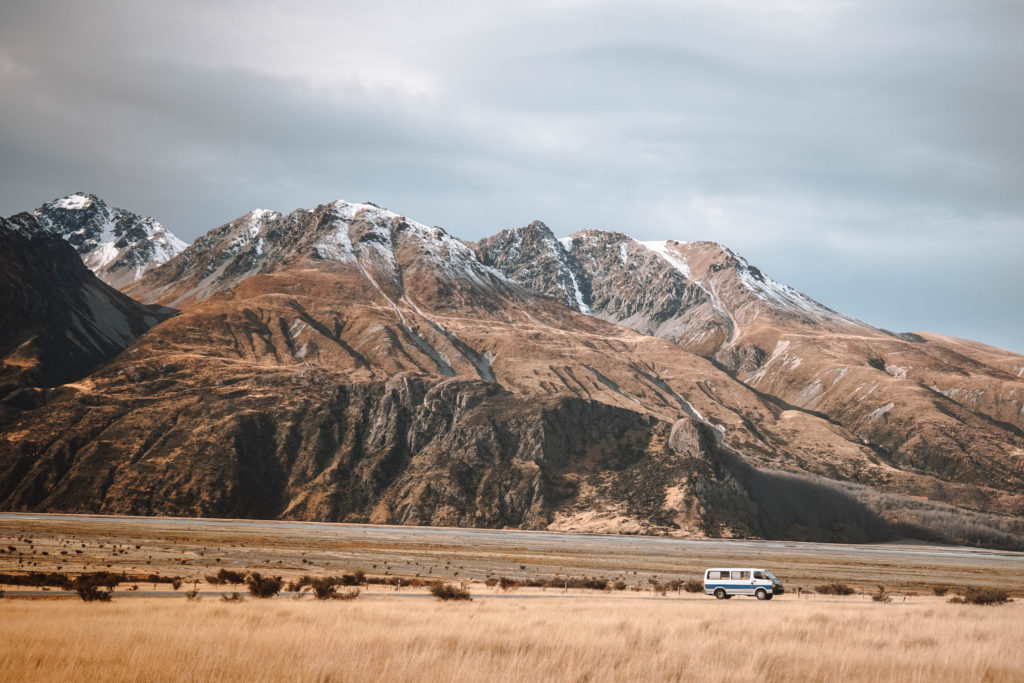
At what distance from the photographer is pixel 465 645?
750 inches

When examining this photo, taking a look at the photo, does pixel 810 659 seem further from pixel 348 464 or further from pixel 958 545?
pixel 958 545

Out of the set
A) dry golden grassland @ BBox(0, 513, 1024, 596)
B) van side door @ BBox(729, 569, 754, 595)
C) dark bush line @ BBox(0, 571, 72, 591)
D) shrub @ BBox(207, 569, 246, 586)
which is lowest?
→ dry golden grassland @ BBox(0, 513, 1024, 596)

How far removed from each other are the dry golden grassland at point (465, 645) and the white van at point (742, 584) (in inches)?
658

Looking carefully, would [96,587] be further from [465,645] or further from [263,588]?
[465,645]

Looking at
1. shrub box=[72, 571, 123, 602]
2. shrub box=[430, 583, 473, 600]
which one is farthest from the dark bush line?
shrub box=[430, 583, 473, 600]

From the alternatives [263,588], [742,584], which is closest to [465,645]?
[263,588]

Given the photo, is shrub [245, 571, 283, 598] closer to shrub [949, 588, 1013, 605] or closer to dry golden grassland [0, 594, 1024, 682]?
dry golden grassland [0, 594, 1024, 682]

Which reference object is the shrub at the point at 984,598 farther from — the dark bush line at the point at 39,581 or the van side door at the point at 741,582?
the dark bush line at the point at 39,581

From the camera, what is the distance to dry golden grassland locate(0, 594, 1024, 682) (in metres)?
15.1

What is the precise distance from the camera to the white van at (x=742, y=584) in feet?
152

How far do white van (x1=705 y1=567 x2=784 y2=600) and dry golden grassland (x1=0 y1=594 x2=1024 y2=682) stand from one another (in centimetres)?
1672

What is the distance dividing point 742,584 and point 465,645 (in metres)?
33.3

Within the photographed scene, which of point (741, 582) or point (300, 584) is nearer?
point (300, 584)

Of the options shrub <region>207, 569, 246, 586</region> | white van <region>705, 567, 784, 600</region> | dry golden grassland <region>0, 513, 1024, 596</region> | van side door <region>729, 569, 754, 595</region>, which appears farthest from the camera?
dry golden grassland <region>0, 513, 1024, 596</region>
